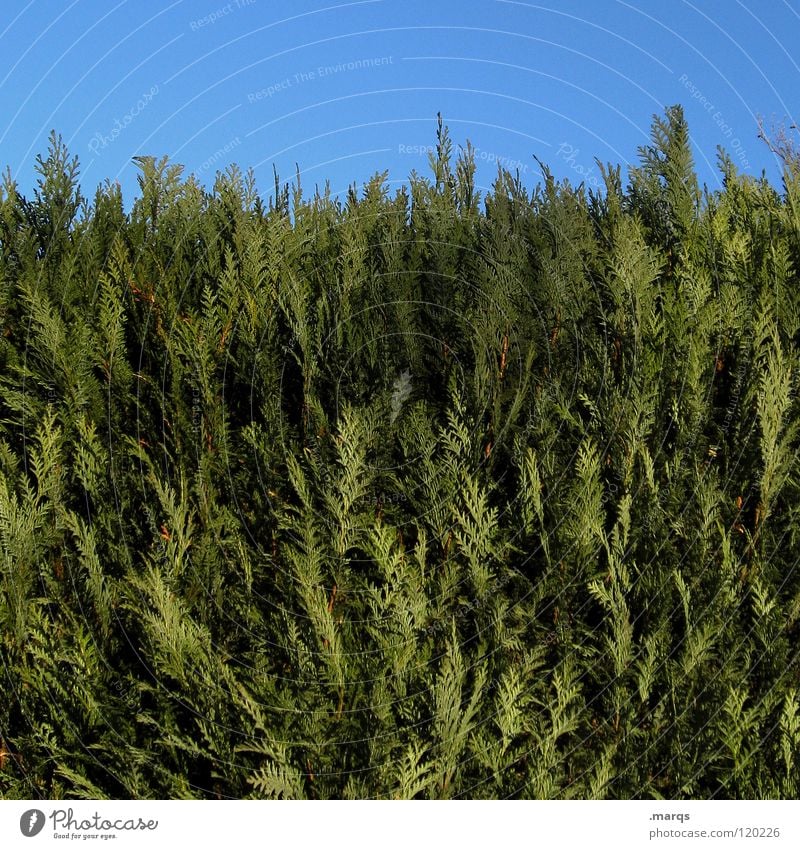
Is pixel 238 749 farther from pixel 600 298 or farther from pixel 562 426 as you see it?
pixel 600 298

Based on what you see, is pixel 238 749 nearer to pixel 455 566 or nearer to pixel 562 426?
pixel 455 566

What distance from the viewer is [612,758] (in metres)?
5.12

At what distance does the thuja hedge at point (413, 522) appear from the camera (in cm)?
499

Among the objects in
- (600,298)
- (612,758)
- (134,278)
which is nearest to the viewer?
(612,758)

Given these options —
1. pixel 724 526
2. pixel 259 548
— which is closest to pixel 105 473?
pixel 259 548

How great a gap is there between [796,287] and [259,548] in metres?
3.95

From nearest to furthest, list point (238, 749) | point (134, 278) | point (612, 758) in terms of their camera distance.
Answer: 1. point (238, 749)
2. point (612, 758)
3. point (134, 278)

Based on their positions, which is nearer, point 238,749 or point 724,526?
point 238,749

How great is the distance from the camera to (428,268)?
237 inches

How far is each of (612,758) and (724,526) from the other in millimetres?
1581

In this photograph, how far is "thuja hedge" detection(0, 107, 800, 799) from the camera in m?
4.99

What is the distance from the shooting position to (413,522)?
5.16 metres
